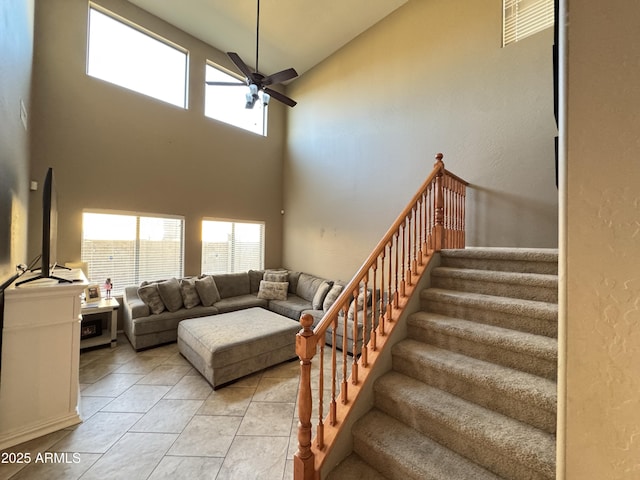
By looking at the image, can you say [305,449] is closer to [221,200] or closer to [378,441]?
[378,441]

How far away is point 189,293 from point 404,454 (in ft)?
12.1

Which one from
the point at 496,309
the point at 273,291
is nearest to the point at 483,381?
the point at 496,309

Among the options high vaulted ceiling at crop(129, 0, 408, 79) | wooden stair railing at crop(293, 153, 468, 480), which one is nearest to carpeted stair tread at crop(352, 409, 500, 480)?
wooden stair railing at crop(293, 153, 468, 480)

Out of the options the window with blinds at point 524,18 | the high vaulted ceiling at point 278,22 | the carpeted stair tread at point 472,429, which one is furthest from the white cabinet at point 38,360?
the window with blinds at point 524,18

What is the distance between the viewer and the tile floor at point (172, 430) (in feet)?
5.61

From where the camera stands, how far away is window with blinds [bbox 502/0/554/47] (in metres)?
2.95

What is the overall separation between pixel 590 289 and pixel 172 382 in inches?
132

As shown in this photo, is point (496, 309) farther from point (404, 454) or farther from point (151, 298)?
point (151, 298)

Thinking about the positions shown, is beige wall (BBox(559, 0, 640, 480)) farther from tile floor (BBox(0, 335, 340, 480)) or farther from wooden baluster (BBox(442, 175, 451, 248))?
wooden baluster (BBox(442, 175, 451, 248))

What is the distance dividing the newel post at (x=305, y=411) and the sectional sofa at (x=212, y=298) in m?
1.96

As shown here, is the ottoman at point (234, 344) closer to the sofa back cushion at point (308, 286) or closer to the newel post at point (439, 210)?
the sofa back cushion at point (308, 286)

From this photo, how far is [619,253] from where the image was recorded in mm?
586

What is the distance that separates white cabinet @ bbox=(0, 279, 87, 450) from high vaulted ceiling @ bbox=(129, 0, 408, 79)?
464cm

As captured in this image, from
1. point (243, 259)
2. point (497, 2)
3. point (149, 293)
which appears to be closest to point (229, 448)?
point (149, 293)
